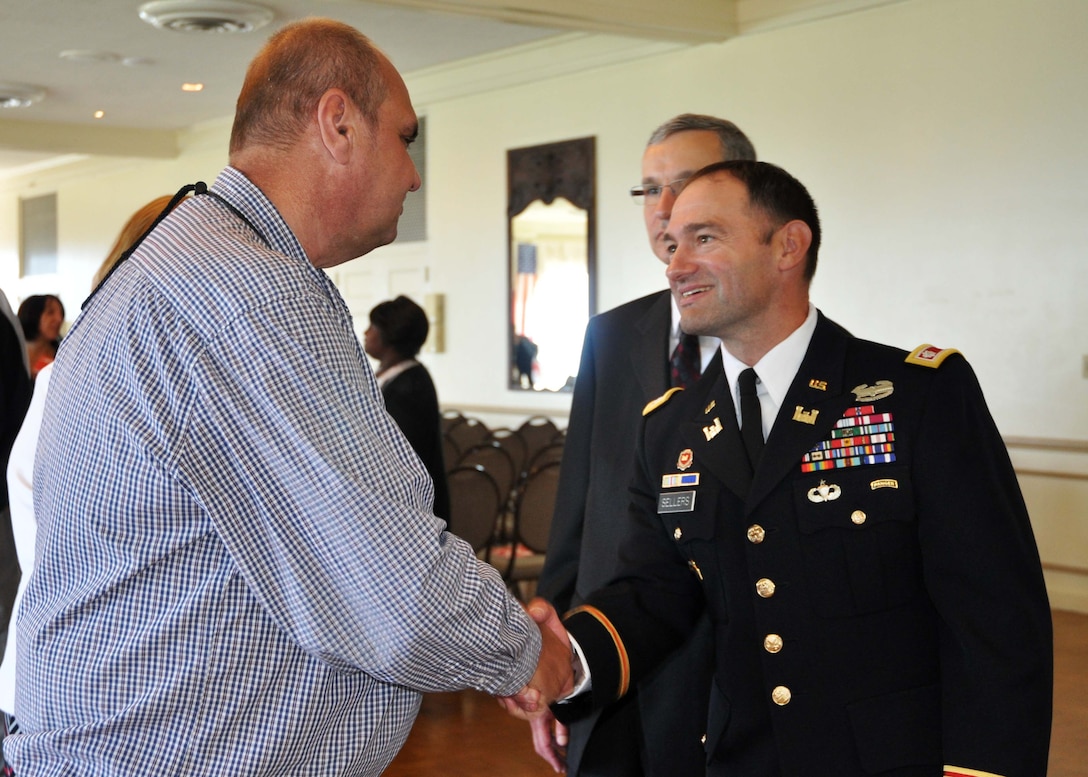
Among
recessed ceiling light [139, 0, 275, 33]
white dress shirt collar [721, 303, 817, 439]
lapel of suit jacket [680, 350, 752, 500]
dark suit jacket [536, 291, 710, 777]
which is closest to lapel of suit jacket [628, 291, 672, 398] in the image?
dark suit jacket [536, 291, 710, 777]

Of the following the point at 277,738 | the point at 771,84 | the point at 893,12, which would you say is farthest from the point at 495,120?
the point at 277,738

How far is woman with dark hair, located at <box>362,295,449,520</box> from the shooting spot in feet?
17.6

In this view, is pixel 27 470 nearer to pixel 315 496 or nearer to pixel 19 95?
pixel 315 496

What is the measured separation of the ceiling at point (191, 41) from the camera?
8188 mm

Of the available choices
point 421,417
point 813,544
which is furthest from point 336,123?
point 421,417

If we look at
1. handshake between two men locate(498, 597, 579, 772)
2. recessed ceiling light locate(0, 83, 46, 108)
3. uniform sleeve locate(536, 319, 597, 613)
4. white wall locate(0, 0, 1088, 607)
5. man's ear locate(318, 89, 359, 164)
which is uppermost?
recessed ceiling light locate(0, 83, 46, 108)

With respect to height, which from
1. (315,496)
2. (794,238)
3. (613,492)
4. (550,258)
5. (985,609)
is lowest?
(985,609)

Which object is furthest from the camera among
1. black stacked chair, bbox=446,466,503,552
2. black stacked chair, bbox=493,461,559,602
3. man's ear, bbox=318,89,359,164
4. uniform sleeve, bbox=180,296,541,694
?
black stacked chair, bbox=493,461,559,602

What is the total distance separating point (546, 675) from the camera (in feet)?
6.37

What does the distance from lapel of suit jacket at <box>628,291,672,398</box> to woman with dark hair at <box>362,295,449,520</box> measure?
100 inches

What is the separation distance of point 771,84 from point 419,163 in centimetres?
435

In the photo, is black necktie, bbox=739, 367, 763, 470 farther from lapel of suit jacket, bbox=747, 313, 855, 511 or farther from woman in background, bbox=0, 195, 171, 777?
woman in background, bbox=0, 195, 171, 777

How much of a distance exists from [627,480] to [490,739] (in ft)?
9.86

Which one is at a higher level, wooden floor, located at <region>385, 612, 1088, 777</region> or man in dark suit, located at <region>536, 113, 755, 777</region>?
man in dark suit, located at <region>536, 113, 755, 777</region>
